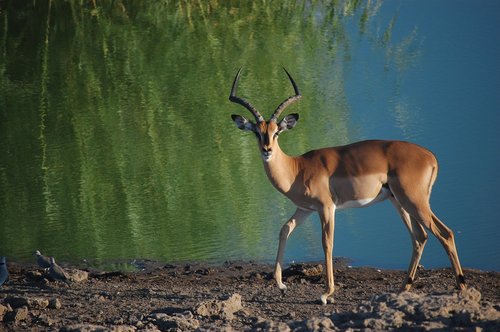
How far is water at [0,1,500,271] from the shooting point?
39.4ft

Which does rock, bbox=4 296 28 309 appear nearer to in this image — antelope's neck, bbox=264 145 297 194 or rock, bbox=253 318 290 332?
rock, bbox=253 318 290 332

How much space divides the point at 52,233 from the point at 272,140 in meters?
3.45

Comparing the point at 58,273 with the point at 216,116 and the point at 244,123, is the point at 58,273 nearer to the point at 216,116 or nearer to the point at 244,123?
the point at 244,123

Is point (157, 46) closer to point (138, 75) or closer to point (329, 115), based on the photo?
point (138, 75)

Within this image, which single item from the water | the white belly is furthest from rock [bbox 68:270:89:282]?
the white belly

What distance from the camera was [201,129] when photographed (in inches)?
612

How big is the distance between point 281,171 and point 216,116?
5.94m

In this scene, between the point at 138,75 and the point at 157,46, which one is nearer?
the point at 138,75

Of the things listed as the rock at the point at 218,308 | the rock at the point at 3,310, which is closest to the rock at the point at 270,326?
Answer: the rock at the point at 218,308

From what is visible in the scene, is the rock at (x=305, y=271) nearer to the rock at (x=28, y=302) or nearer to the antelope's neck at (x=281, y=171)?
the antelope's neck at (x=281, y=171)

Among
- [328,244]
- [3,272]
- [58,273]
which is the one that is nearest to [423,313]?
[328,244]

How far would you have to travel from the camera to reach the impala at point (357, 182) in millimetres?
9625

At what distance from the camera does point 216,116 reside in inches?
632

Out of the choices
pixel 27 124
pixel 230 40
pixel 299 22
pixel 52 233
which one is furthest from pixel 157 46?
pixel 52 233
